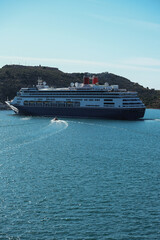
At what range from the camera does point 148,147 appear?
167ft

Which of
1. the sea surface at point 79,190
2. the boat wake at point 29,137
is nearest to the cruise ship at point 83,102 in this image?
the boat wake at point 29,137

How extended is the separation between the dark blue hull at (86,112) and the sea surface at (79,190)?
40349 mm

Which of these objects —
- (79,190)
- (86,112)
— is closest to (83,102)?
(86,112)

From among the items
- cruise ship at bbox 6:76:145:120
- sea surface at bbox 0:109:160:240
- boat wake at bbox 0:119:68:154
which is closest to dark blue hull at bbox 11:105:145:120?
cruise ship at bbox 6:76:145:120

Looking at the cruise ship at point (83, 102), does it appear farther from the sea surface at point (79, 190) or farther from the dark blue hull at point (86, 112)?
the sea surface at point (79, 190)

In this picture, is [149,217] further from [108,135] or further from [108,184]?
[108,135]

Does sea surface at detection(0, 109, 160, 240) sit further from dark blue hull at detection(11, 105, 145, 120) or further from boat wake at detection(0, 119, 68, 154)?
dark blue hull at detection(11, 105, 145, 120)

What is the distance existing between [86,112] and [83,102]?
12.0 feet

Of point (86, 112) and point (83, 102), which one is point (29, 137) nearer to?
point (86, 112)

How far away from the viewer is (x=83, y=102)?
103 meters

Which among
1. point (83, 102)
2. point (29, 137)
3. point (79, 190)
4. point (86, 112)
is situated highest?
point (83, 102)

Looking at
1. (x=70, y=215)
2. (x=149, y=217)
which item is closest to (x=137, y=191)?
(x=149, y=217)

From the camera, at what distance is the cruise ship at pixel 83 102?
9506 centimetres

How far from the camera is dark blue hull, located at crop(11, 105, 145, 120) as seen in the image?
9424 cm
